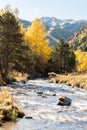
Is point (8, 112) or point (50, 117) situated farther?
point (50, 117)

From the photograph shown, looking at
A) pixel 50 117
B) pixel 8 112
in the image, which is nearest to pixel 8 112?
pixel 8 112

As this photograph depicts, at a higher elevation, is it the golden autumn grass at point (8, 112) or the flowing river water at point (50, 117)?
the golden autumn grass at point (8, 112)

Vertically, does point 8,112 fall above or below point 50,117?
above

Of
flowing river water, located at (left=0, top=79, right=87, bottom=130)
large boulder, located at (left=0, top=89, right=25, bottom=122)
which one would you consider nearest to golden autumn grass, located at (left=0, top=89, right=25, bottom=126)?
large boulder, located at (left=0, top=89, right=25, bottom=122)

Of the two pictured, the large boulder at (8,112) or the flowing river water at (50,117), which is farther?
the large boulder at (8,112)

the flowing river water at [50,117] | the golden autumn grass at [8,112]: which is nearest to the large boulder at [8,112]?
the golden autumn grass at [8,112]

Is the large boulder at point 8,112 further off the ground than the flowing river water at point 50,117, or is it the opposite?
the large boulder at point 8,112

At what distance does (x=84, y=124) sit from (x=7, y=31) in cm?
3568

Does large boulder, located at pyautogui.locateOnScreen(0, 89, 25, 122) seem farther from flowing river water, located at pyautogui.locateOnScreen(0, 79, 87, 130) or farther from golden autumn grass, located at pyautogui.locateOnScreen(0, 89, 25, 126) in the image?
flowing river water, located at pyautogui.locateOnScreen(0, 79, 87, 130)

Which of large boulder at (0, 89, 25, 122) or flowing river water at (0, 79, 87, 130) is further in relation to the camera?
large boulder at (0, 89, 25, 122)

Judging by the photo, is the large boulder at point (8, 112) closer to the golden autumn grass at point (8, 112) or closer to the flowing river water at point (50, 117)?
the golden autumn grass at point (8, 112)

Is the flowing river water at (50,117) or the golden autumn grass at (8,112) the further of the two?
the golden autumn grass at (8,112)

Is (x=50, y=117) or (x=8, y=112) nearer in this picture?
(x=8, y=112)

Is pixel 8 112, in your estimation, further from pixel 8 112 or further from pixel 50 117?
pixel 50 117
